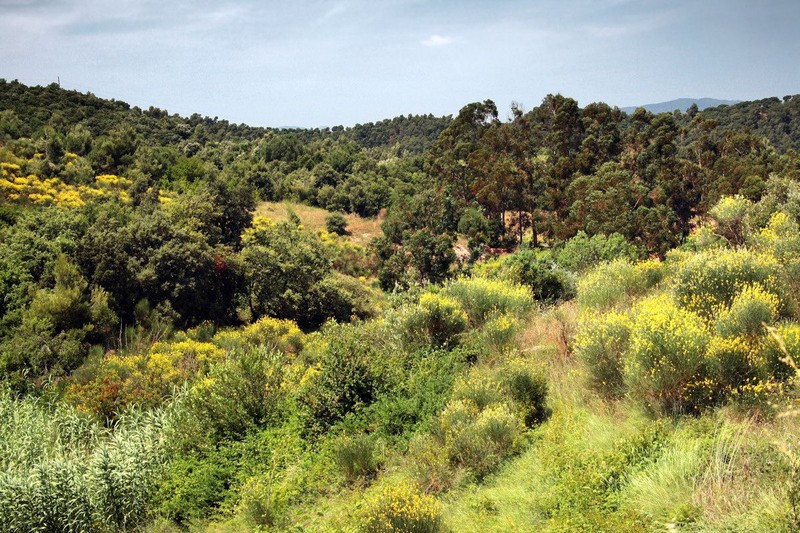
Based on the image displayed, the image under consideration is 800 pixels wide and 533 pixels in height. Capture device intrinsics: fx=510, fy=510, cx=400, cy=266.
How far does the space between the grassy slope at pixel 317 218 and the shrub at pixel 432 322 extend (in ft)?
120

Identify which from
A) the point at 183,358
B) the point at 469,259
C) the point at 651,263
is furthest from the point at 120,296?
the point at 469,259

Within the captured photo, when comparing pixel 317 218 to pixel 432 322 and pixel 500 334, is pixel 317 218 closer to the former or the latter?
pixel 432 322

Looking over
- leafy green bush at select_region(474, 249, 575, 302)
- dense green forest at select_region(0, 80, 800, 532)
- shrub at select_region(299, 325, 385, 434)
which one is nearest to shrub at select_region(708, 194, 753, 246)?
dense green forest at select_region(0, 80, 800, 532)

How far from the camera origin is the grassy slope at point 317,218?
47.2 m

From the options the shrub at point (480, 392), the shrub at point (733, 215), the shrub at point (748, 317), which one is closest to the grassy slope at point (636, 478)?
the shrub at point (480, 392)

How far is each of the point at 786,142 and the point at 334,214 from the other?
62.5m

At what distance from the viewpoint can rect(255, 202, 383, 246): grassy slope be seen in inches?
1860

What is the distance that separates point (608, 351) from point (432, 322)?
4296 mm

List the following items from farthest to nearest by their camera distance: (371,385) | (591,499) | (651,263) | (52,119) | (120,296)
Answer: (52,119) < (120,296) < (651,263) < (371,385) < (591,499)

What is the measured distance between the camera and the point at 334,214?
4875 centimetres

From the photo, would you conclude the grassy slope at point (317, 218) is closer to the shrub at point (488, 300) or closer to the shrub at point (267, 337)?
the shrub at point (267, 337)

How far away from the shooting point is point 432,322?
1034 cm

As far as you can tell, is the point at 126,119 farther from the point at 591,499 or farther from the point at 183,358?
the point at 591,499

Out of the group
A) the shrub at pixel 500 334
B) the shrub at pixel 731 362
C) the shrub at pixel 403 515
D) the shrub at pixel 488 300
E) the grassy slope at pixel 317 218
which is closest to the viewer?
the shrub at pixel 403 515
